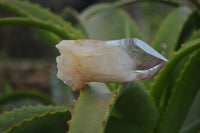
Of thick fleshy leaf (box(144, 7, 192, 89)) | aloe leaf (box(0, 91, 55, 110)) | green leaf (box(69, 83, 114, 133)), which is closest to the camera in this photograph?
green leaf (box(69, 83, 114, 133))

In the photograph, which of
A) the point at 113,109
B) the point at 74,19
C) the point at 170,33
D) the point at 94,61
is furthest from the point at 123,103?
the point at 74,19

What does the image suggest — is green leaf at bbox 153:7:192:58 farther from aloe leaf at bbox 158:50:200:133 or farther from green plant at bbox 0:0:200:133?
aloe leaf at bbox 158:50:200:133

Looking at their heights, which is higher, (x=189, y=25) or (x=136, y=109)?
(x=189, y=25)

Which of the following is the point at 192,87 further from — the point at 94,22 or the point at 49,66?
the point at 49,66

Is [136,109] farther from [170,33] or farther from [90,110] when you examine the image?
[170,33]

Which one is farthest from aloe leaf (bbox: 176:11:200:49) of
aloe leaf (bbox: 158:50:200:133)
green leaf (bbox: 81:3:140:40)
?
aloe leaf (bbox: 158:50:200:133)

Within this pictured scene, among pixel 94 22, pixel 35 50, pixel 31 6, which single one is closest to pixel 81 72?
pixel 31 6
